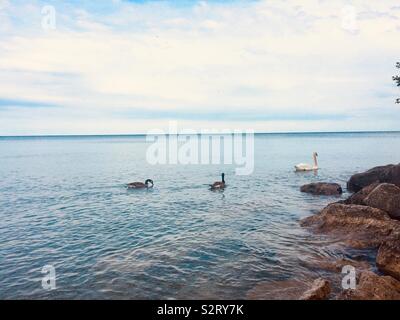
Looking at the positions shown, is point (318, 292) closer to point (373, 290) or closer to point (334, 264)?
point (373, 290)

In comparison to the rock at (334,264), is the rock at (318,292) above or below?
above

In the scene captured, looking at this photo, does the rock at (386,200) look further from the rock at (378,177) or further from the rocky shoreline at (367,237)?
the rock at (378,177)

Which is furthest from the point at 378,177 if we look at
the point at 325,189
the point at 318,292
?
the point at 318,292

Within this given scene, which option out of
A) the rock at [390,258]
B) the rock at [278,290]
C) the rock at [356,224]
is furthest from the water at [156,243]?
the rock at [390,258]

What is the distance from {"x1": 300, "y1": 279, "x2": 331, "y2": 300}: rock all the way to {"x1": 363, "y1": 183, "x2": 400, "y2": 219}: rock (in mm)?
8951

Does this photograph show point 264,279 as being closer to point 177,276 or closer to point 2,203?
point 177,276

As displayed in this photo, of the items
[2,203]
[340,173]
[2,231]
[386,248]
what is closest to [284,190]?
[340,173]

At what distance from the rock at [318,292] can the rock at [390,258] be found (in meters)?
Result: 2.73

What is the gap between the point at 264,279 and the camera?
1091 cm

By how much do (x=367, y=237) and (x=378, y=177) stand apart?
12.1 metres

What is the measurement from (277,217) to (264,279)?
863cm

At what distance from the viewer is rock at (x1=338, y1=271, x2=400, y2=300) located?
332 inches

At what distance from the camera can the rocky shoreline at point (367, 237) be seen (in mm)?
8817

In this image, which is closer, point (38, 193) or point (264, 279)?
point (264, 279)
